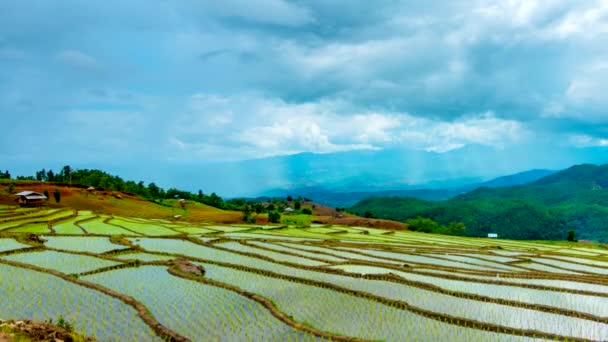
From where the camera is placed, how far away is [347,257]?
76.8 feet

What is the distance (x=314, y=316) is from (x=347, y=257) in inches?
498

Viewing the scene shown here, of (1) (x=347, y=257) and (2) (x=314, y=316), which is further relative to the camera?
(1) (x=347, y=257)

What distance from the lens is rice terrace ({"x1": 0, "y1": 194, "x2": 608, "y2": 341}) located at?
10.0 metres

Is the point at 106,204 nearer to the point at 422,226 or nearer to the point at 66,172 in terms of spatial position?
the point at 66,172

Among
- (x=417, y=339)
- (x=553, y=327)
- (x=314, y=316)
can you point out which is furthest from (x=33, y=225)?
(x=553, y=327)

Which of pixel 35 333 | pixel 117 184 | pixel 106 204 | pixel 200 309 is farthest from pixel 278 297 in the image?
pixel 117 184

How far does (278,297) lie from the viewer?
1281cm

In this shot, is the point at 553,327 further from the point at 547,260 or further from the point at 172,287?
the point at 547,260

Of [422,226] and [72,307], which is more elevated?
[422,226]

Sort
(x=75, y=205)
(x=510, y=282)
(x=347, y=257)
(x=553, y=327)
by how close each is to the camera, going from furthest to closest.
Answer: (x=75, y=205) → (x=347, y=257) → (x=510, y=282) → (x=553, y=327)

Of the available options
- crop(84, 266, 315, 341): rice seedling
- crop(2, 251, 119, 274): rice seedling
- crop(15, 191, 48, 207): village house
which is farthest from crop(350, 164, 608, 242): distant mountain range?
crop(84, 266, 315, 341): rice seedling

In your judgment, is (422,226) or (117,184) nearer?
(422,226)

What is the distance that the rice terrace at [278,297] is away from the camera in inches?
395

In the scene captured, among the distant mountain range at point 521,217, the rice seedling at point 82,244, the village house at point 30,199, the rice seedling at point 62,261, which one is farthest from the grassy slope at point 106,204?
the distant mountain range at point 521,217
